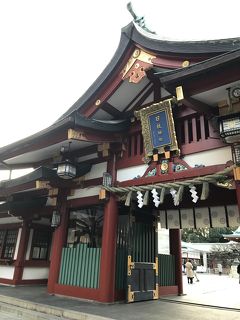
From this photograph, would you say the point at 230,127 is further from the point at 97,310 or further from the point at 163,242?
the point at 163,242

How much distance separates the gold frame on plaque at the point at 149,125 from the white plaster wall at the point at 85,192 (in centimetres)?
256

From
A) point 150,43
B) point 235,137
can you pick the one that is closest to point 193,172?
point 235,137

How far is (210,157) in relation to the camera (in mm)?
7695

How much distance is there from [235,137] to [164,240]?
7633mm

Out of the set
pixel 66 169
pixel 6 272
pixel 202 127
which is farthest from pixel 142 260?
pixel 6 272

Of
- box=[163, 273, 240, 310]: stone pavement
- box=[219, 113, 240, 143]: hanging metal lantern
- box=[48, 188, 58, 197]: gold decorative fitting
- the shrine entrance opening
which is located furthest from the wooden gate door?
box=[219, 113, 240, 143]: hanging metal lantern

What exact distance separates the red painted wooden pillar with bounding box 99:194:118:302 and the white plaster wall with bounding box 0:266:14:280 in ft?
22.5

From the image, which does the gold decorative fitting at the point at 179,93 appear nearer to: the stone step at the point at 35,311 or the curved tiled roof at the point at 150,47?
the curved tiled roof at the point at 150,47

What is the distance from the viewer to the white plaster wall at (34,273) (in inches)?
532

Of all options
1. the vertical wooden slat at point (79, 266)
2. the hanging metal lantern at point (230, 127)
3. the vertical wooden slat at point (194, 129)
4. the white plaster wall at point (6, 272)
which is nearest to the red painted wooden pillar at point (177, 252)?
the vertical wooden slat at point (79, 266)

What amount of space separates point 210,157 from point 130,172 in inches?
112

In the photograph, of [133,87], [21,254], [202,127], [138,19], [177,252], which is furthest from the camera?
[21,254]

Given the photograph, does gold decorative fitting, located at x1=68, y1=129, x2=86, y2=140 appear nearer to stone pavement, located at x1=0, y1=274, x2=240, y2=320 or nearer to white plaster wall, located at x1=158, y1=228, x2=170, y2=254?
stone pavement, located at x1=0, y1=274, x2=240, y2=320

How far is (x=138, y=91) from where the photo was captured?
10055mm
